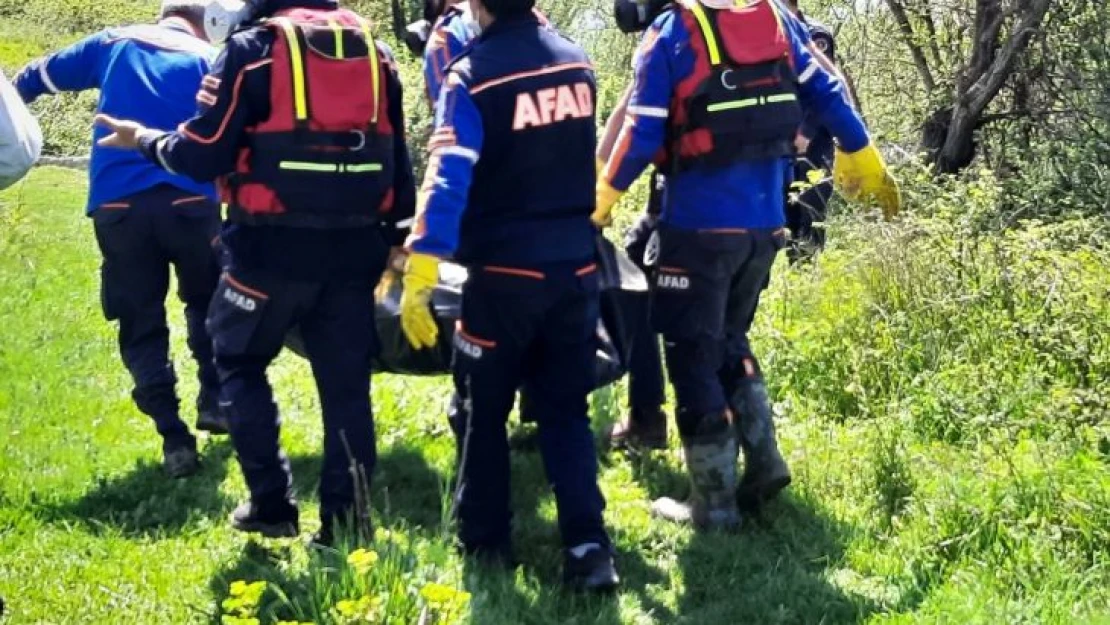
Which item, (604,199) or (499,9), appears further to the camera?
(604,199)

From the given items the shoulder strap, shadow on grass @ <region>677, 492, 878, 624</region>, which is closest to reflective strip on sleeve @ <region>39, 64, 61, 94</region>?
the shoulder strap

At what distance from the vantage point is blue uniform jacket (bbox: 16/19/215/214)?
5.44 meters

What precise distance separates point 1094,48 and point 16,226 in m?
9.04

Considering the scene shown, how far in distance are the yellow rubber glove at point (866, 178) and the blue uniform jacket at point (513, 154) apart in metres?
1.23

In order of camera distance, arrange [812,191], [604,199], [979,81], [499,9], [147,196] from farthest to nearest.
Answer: [979,81]
[812,191]
[147,196]
[604,199]
[499,9]

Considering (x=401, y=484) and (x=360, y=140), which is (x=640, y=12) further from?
(x=401, y=484)

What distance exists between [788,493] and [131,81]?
328 centimetres

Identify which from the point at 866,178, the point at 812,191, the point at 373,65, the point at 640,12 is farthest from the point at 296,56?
the point at 812,191

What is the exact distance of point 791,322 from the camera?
7012 millimetres

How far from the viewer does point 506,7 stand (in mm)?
4152

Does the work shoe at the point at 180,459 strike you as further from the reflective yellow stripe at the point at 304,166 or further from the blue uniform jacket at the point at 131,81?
the reflective yellow stripe at the point at 304,166

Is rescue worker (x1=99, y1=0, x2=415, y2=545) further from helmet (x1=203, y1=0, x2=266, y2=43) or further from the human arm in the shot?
the human arm

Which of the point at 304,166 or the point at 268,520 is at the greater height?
the point at 304,166

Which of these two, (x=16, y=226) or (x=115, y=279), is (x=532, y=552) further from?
(x=16, y=226)
